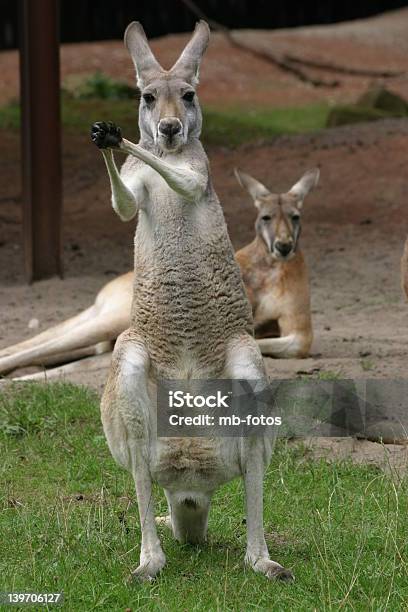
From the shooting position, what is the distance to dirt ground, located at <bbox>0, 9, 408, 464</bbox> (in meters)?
8.43

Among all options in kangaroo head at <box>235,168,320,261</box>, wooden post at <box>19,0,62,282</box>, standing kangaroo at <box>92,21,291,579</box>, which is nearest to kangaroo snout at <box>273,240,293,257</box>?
kangaroo head at <box>235,168,320,261</box>

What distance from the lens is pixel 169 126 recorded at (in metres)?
4.63

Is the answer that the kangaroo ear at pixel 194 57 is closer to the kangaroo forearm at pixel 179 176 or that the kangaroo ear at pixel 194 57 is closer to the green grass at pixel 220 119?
the kangaroo forearm at pixel 179 176

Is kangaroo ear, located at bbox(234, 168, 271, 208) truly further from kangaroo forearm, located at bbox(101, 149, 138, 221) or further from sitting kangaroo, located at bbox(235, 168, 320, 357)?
kangaroo forearm, located at bbox(101, 149, 138, 221)

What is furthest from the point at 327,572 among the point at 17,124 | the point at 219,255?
the point at 17,124

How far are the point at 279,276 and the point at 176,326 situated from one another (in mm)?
4127

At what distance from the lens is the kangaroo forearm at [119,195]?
4316mm

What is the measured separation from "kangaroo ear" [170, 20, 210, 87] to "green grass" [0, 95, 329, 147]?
9.89 metres

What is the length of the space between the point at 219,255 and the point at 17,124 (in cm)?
1269

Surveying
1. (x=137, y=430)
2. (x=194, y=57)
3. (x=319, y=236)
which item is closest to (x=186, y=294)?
(x=137, y=430)

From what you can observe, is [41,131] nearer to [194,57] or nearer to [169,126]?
[194,57]

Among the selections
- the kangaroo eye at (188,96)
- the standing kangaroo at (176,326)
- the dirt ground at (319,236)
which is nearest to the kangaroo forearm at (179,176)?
the standing kangaroo at (176,326)

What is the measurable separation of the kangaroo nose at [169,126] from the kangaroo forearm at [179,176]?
0.14 metres

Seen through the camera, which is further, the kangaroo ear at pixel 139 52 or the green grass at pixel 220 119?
the green grass at pixel 220 119
